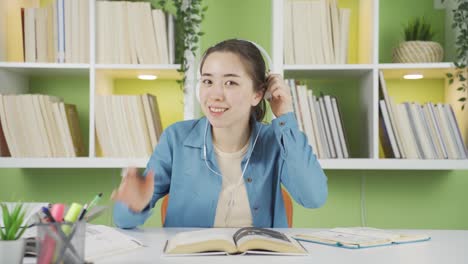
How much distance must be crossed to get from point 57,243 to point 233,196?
95 centimetres

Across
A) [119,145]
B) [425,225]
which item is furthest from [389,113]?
[119,145]

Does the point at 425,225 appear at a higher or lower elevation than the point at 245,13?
lower

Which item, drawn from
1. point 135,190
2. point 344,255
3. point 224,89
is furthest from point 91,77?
point 344,255

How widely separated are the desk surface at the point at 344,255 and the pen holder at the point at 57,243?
236 millimetres

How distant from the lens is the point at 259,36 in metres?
2.76


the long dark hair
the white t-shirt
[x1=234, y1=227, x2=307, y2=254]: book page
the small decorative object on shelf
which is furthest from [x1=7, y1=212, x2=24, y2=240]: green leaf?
the small decorative object on shelf

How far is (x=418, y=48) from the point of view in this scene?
244 cm

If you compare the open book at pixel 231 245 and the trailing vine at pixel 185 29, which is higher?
the trailing vine at pixel 185 29

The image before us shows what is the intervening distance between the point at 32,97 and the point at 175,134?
0.92m

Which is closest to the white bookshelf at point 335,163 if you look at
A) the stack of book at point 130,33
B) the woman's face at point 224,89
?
the stack of book at point 130,33

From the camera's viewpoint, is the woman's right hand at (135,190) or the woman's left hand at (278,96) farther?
the woman's left hand at (278,96)

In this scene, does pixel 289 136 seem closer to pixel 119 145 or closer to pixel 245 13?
pixel 119 145

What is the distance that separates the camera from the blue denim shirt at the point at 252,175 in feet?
5.82

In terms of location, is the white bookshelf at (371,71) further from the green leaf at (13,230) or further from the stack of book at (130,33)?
the green leaf at (13,230)
